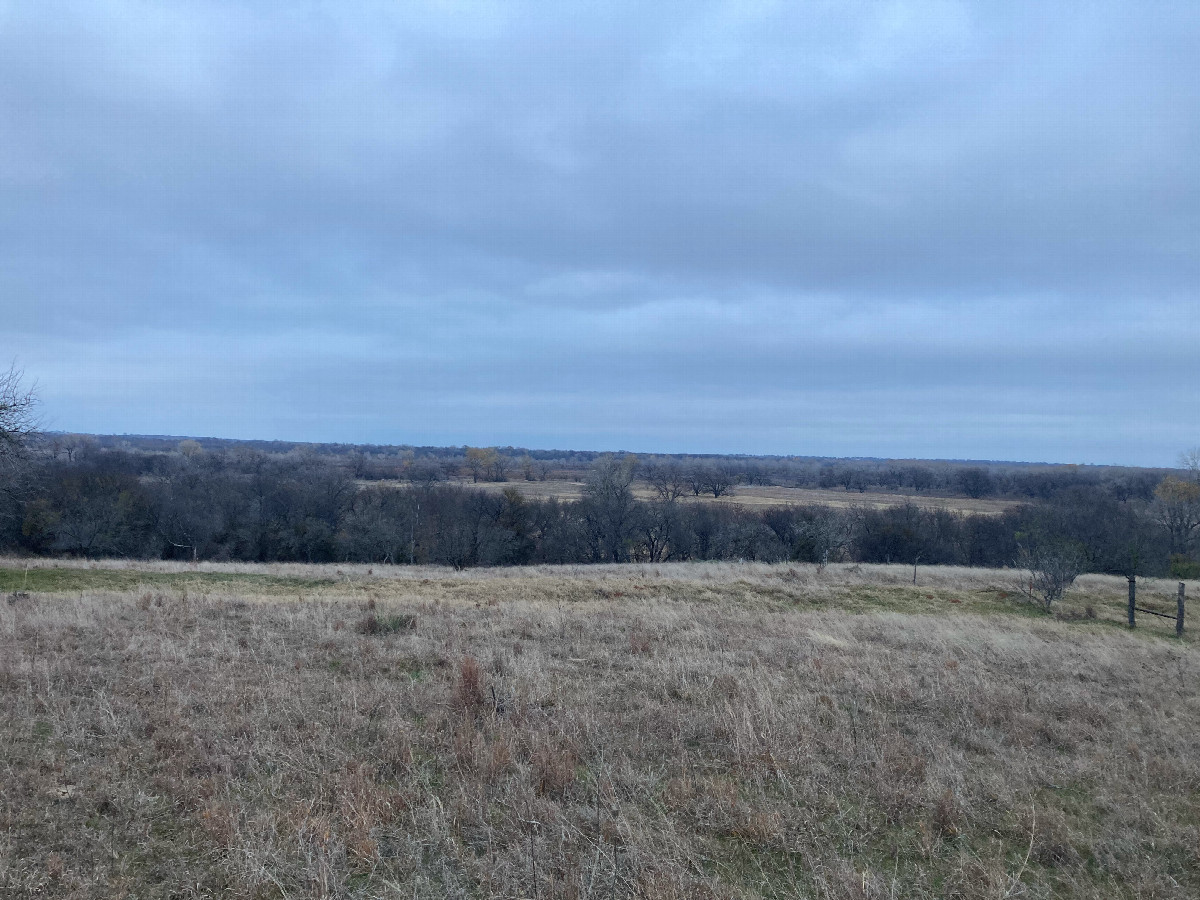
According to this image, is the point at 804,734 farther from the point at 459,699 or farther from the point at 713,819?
the point at 459,699

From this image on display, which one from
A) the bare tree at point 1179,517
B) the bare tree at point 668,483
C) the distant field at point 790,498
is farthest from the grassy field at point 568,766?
the distant field at point 790,498

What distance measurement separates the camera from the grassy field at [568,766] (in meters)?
4.00

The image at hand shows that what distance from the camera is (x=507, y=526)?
57.7 meters

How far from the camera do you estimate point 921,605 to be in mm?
21656

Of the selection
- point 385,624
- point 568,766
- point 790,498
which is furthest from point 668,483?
point 568,766

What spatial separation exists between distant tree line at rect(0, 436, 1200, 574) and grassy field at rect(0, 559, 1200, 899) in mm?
37940

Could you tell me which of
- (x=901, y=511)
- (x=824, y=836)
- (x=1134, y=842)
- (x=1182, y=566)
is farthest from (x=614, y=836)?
(x=901, y=511)

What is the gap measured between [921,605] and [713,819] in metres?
19.7

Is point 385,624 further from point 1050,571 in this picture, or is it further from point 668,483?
point 668,483

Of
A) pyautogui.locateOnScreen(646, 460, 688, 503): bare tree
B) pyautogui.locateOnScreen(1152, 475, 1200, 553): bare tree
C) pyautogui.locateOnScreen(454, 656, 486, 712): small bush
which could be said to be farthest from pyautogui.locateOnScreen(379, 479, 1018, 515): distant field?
pyautogui.locateOnScreen(454, 656, 486, 712): small bush

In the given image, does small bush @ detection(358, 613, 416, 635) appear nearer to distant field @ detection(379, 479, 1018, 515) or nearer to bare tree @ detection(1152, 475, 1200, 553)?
bare tree @ detection(1152, 475, 1200, 553)

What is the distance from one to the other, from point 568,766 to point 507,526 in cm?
5320

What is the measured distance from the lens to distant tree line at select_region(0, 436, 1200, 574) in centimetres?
4738

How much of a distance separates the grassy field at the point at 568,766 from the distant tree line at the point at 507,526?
37940 millimetres
